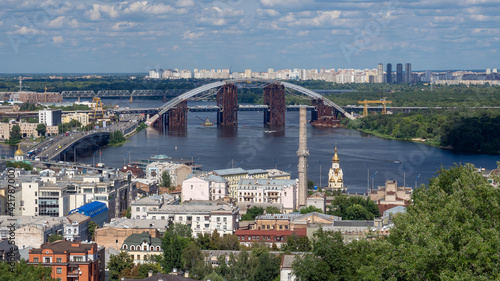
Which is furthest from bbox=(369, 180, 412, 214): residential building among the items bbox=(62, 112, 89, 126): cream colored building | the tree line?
bbox=(62, 112, 89, 126): cream colored building

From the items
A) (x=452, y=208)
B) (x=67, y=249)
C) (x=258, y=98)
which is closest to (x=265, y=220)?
(x=67, y=249)

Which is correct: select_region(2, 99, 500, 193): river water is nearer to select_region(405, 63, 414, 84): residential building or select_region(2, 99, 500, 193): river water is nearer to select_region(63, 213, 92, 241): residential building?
select_region(63, 213, 92, 241): residential building

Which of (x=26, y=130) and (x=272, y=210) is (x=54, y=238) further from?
(x=26, y=130)

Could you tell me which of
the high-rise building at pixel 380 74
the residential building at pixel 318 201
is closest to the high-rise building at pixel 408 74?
the high-rise building at pixel 380 74

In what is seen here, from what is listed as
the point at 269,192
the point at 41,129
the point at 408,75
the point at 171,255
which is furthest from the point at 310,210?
the point at 408,75

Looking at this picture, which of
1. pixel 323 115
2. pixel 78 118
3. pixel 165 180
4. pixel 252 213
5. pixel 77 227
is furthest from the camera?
pixel 323 115

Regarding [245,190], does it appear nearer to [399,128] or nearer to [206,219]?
[206,219]

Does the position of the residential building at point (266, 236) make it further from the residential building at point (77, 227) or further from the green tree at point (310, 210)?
the residential building at point (77, 227)
